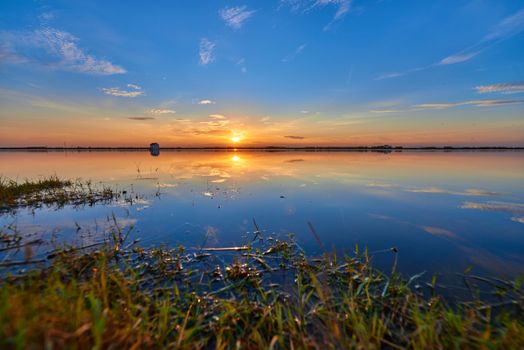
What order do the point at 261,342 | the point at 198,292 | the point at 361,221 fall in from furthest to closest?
the point at 361,221, the point at 198,292, the point at 261,342

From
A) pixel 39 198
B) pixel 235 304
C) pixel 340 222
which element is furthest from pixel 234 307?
pixel 39 198

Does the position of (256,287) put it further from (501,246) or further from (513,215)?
(513,215)

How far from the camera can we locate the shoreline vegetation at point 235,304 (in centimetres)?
310

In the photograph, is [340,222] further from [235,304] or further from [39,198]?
[39,198]

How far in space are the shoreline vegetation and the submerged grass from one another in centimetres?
3

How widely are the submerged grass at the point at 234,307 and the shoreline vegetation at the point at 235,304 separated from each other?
0.03 meters

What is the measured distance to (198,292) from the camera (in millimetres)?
5590

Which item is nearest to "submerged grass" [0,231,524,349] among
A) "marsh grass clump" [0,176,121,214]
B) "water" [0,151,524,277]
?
"water" [0,151,524,277]

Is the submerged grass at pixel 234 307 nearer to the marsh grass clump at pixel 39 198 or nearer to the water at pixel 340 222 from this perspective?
the water at pixel 340 222

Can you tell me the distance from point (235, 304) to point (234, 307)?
0.26 ft

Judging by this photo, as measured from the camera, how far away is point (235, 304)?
476cm

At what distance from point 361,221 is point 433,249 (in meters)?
3.40

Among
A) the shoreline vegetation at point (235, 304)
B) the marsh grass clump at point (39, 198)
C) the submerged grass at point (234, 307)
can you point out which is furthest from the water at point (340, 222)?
the marsh grass clump at point (39, 198)

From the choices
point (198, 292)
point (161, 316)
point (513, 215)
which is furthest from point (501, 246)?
point (161, 316)
